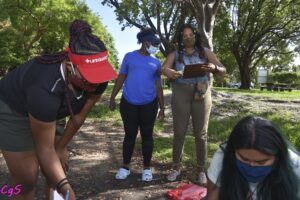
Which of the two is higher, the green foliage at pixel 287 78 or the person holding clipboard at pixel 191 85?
the person holding clipboard at pixel 191 85

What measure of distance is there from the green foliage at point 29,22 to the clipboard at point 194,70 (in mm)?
21849

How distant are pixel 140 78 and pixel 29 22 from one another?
83.5 feet

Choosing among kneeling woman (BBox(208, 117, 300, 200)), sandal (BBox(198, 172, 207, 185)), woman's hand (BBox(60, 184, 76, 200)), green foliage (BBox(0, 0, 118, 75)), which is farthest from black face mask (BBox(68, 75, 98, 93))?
green foliage (BBox(0, 0, 118, 75))

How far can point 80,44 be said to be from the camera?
105 inches

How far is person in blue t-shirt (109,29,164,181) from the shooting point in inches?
210

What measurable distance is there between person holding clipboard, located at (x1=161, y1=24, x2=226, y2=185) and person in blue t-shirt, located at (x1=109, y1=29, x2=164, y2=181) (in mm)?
247

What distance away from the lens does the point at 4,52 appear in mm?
29031

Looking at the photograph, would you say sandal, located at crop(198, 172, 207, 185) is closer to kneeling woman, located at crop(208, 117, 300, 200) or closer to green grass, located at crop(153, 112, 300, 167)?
green grass, located at crop(153, 112, 300, 167)

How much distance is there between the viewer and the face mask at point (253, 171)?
220 cm

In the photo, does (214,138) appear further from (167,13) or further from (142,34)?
(167,13)

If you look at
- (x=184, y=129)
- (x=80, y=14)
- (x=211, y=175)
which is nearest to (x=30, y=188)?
(x=211, y=175)

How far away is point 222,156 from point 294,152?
1.28 feet

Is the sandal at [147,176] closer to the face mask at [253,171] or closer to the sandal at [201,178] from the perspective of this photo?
the sandal at [201,178]

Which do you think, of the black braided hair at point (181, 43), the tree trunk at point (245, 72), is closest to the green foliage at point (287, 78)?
the tree trunk at point (245, 72)
